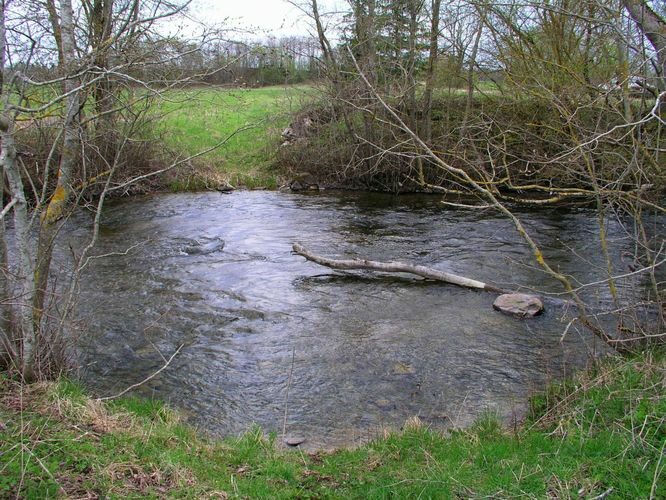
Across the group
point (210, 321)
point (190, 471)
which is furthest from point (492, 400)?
point (210, 321)

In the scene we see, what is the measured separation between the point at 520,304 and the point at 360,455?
17.2 feet

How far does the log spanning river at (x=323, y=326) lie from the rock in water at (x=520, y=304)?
7.1 inches

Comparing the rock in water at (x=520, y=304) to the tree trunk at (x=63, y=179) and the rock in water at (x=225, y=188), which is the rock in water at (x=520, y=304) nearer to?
the tree trunk at (x=63, y=179)

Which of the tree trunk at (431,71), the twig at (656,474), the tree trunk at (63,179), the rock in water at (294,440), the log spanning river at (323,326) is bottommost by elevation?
the rock in water at (294,440)

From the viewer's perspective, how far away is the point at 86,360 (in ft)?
26.2

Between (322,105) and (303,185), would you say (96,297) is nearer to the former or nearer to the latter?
(303,185)

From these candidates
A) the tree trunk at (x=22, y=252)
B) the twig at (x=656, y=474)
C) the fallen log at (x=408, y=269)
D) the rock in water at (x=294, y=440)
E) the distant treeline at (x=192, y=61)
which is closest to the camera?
the twig at (x=656, y=474)

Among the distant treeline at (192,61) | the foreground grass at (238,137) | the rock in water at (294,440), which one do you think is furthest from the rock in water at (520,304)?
the foreground grass at (238,137)

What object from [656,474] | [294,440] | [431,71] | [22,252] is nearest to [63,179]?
[22,252]

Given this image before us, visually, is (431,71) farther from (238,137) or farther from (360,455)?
(360,455)

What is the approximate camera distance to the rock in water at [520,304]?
379 inches

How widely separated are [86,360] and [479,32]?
1546 centimetres

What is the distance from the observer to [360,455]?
5.50 meters

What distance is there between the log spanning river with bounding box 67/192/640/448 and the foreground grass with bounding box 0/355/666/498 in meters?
0.74
